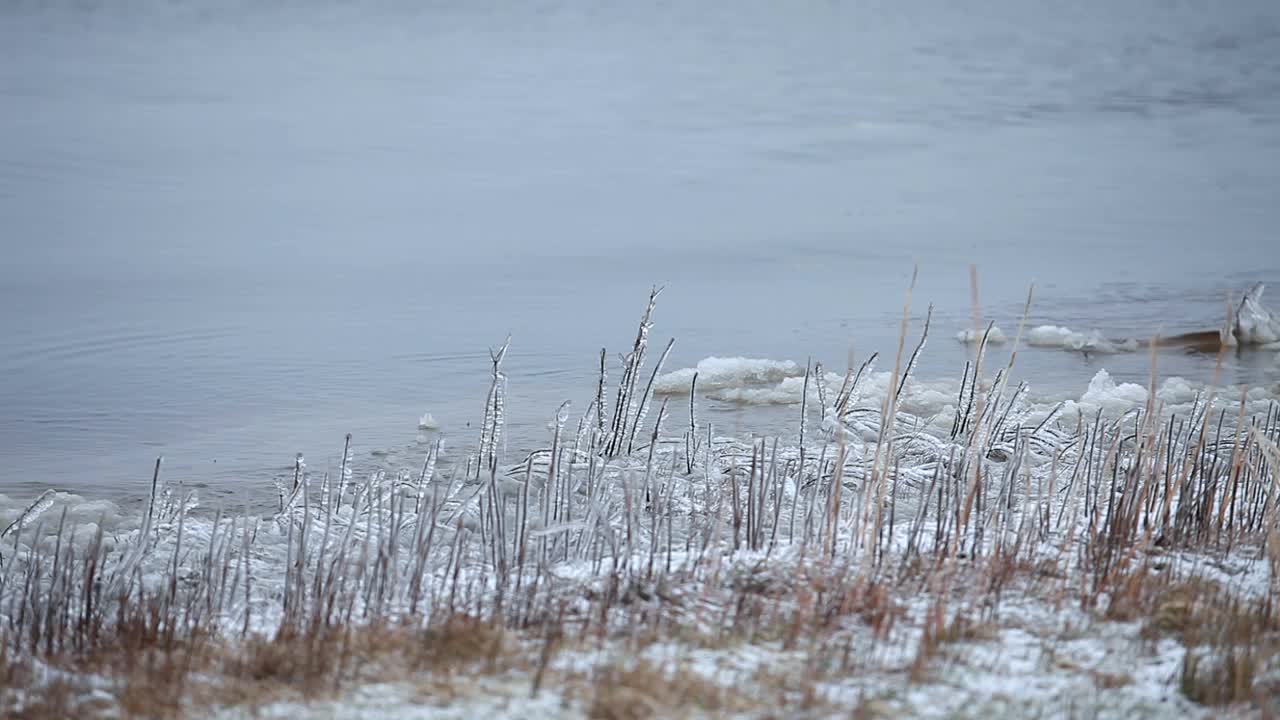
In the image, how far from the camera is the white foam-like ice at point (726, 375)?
905 cm

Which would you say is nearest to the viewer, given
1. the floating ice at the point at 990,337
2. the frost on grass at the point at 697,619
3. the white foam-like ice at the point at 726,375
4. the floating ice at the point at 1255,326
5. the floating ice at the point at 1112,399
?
the frost on grass at the point at 697,619

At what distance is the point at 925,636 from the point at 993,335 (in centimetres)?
877

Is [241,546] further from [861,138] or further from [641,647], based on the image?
[861,138]

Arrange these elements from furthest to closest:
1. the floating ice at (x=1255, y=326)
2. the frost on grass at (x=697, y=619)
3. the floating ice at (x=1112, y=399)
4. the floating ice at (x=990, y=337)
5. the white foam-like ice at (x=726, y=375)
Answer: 1. the floating ice at (x=990, y=337)
2. the floating ice at (x=1255, y=326)
3. the white foam-like ice at (x=726, y=375)
4. the floating ice at (x=1112, y=399)
5. the frost on grass at (x=697, y=619)

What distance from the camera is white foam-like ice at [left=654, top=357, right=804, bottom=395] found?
905 centimetres

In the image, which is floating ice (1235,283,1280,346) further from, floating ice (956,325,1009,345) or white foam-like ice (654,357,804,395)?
white foam-like ice (654,357,804,395)

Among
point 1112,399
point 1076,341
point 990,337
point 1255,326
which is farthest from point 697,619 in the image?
point 1255,326

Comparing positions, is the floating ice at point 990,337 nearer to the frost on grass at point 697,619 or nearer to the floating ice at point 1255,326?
the floating ice at point 1255,326

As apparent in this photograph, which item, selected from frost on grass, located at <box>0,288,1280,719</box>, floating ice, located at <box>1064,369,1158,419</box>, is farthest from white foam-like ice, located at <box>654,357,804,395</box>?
frost on grass, located at <box>0,288,1280,719</box>

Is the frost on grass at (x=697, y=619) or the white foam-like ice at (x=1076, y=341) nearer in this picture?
the frost on grass at (x=697, y=619)

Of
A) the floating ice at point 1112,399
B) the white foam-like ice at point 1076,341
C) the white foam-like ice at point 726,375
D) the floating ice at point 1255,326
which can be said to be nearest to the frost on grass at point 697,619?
the floating ice at point 1112,399

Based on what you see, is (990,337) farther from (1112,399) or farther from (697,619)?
(697,619)

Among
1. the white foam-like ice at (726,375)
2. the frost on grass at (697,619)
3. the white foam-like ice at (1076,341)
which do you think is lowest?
the frost on grass at (697,619)

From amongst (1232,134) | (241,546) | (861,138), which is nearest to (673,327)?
(241,546)
